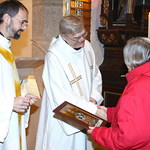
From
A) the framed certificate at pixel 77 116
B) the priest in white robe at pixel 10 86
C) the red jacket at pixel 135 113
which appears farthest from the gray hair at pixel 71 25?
the red jacket at pixel 135 113

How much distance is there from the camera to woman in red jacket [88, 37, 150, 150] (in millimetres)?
1789

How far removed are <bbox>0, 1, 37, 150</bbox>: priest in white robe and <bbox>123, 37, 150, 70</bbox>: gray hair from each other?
2.86 feet

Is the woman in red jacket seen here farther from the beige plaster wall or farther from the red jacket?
the beige plaster wall

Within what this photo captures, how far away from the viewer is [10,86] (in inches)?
93.6

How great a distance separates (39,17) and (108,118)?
2015 millimetres

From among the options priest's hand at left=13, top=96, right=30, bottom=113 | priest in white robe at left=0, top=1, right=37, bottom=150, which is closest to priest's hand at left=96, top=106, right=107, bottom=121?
priest in white robe at left=0, top=1, right=37, bottom=150

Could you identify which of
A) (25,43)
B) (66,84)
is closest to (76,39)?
(66,84)

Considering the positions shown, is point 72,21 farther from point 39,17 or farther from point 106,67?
point 106,67

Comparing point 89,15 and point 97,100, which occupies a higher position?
point 89,15

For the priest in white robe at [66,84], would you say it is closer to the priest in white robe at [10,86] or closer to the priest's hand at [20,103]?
the priest in white robe at [10,86]

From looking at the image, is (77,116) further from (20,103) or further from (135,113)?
(135,113)

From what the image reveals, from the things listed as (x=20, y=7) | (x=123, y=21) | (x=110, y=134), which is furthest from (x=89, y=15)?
(x=110, y=134)

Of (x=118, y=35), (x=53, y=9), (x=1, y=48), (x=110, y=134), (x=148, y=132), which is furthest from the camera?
(x=118, y=35)

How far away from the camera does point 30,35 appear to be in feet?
13.7
